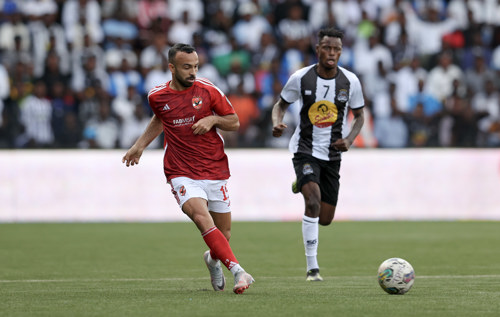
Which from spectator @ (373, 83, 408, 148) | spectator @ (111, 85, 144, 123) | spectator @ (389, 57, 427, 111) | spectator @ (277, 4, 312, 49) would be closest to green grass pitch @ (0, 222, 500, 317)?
spectator @ (373, 83, 408, 148)

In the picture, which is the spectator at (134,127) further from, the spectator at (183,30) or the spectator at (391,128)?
the spectator at (391,128)

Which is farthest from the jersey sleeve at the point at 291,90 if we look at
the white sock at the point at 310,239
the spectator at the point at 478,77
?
the spectator at the point at 478,77

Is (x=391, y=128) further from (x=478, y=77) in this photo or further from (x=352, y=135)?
(x=352, y=135)

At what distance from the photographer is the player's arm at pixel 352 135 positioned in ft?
34.3

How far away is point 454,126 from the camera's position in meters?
20.4

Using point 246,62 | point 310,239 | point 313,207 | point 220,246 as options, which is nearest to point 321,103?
point 313,207

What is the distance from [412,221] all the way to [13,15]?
10.5 meters

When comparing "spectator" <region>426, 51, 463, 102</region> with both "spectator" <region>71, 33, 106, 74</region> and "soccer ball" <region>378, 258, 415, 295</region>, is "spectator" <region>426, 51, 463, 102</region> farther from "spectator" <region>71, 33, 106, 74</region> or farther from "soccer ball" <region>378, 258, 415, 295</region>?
"soccer ball" <region>378, 258, 415, 295</region>

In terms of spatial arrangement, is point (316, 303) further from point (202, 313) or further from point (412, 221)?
point (412, 221)

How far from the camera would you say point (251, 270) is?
11.7m

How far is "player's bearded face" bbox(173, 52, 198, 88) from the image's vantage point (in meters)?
8.98

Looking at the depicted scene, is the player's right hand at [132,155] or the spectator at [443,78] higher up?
the player's right hand at [132,155]

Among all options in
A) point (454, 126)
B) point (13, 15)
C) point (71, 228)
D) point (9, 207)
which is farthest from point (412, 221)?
point (13, 15)

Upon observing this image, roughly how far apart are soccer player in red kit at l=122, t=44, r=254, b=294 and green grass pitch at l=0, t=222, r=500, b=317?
847 mm
